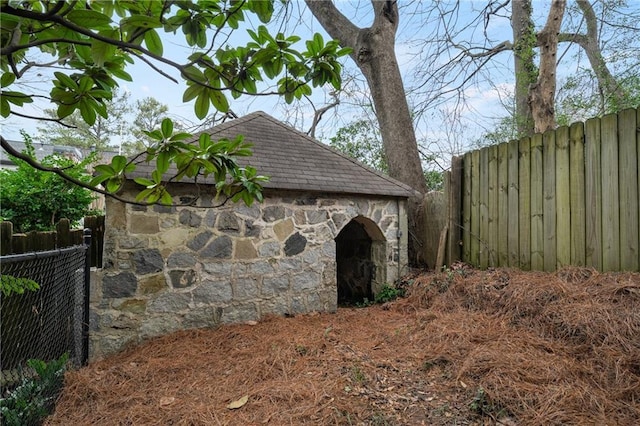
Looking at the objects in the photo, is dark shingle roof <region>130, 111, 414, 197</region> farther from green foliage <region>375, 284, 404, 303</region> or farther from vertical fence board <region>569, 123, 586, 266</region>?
vertical fence board <region>569, 123, 586, 266</region>

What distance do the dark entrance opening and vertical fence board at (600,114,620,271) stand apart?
2934mm

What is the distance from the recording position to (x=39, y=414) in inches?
93.9

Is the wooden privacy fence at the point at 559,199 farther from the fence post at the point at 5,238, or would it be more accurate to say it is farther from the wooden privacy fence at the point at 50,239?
the fence post at the point at 5,238

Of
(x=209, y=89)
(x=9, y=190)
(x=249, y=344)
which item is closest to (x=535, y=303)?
(x=249, y=344)

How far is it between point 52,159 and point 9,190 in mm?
740

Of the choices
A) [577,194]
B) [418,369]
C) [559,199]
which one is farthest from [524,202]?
[418,369]

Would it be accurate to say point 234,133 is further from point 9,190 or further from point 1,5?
point 1,5

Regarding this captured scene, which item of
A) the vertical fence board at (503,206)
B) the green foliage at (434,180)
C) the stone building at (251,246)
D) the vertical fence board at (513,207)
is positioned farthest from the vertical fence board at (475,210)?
the green foliage at (434,180)

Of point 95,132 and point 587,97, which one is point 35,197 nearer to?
point 587,97

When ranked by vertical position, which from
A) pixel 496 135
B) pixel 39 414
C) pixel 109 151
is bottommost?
pixel 39 414

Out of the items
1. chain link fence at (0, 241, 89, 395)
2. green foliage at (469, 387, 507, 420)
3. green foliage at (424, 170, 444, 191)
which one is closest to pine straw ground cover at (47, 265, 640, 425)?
green foliage at (469, 387, 507, 420)

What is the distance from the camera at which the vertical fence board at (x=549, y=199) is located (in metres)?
3.75

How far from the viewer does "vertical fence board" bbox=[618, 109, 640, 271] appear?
3.09 metres

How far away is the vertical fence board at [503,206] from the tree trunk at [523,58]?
153 cm
